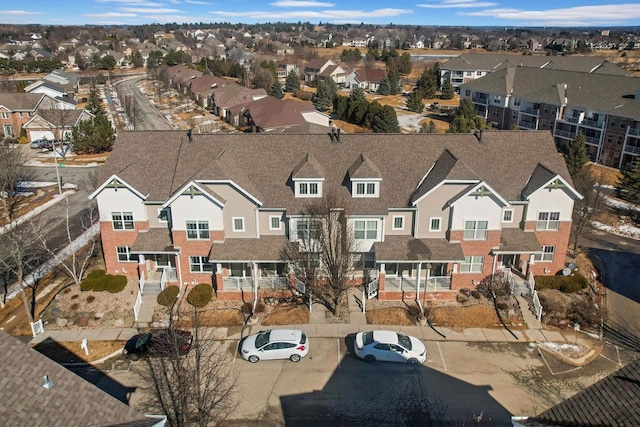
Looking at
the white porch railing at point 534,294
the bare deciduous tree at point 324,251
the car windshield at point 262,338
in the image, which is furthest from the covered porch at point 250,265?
the white porch railing at point 534,294

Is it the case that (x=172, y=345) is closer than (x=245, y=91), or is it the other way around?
(x=172, y=345)

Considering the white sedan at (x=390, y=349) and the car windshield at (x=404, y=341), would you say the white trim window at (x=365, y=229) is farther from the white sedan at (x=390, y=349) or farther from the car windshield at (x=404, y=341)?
the white sedan at (x=390, y=349)

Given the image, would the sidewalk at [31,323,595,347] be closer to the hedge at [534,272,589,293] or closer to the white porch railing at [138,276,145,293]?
the white porch railing at [138,276,145,293]

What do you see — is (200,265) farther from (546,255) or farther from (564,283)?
(564,283)

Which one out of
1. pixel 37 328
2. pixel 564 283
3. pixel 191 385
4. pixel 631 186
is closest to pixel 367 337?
pixel 191 385

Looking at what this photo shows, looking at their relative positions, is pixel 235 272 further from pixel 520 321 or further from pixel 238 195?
pixel 520 321

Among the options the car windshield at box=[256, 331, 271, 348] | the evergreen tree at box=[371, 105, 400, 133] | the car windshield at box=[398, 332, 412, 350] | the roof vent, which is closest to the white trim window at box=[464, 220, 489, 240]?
the car windshield at box=[398, 332, 412, 350]

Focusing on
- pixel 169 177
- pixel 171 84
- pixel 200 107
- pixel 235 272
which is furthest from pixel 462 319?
pixel 171 84
